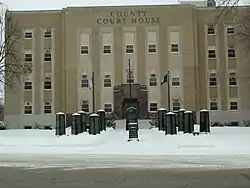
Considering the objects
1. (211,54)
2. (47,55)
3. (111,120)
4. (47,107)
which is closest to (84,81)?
(47,107)

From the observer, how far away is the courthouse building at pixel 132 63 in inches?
2440

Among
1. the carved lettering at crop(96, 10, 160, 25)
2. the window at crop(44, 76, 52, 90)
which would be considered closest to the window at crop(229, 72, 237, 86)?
the carved lettering at crop(96, 10, 160, 25)

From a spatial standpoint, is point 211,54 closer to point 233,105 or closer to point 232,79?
point 232,79

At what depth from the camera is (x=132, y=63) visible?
62031 millimetres

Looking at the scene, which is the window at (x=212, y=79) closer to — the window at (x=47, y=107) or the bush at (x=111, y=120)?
the bush at (x=111, y=120)

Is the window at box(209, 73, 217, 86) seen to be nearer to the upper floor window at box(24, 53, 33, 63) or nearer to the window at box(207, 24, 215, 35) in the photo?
the window at box(207, 24, 215, 35)

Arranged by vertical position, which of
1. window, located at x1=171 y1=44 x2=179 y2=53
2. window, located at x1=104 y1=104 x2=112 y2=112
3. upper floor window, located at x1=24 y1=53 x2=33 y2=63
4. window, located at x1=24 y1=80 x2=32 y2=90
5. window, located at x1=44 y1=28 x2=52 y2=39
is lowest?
window, located at x1=104 y1=104 x2=112 y2=112

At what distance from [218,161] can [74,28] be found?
47.7 meters

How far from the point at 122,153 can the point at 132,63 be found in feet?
134

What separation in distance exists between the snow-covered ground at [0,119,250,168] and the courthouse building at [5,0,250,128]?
1307 inches

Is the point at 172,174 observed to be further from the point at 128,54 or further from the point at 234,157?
the point at 128,54

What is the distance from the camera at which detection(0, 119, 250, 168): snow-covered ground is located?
17062 millimetres

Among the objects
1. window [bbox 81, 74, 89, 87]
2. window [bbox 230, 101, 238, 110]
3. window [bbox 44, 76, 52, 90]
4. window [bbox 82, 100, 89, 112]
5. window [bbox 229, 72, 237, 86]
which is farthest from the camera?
window [bbox 44, 76, 52, 90]

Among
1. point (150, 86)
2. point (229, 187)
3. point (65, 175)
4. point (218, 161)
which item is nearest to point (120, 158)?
point (218, 161)
